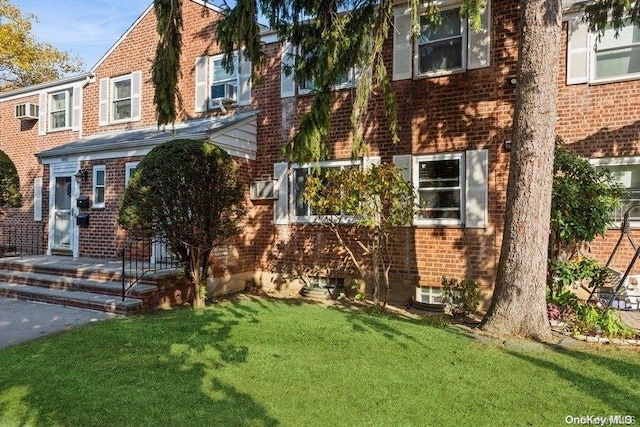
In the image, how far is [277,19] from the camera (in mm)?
7266

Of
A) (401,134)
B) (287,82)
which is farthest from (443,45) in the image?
(287,82)

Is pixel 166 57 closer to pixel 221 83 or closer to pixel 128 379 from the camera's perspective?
pixel 221 83

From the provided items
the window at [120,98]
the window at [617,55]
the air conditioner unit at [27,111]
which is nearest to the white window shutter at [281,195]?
the window at [120,98]

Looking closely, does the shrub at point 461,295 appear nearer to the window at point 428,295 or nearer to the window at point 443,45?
the window at point 428,295

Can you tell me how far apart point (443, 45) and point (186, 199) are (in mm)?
5953

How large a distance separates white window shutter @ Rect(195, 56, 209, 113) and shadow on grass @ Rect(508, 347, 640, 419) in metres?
9.52

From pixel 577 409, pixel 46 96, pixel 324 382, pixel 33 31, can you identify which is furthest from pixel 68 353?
pixel 33 31

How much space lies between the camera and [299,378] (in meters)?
4.36

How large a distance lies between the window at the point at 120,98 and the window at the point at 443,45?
8904 mm

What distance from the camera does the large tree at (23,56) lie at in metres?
22.5

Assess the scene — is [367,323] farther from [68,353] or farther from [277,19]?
[277,19]

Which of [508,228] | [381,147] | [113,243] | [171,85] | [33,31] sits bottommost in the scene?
[113,243]

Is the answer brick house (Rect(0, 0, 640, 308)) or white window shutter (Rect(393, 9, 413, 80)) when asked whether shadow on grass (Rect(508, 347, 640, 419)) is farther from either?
white window shutter (Rect(393, 9, 413, 80))

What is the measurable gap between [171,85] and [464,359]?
231 inches
